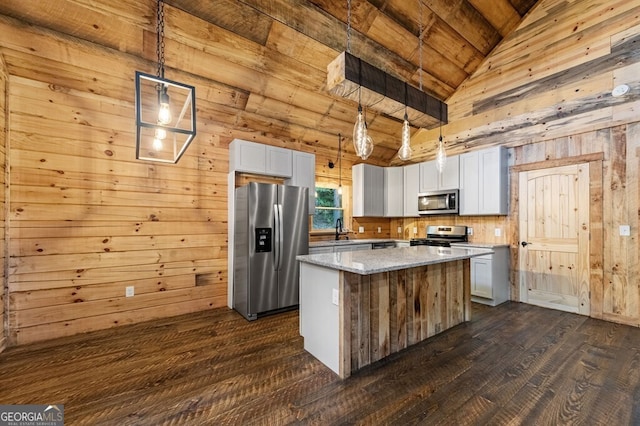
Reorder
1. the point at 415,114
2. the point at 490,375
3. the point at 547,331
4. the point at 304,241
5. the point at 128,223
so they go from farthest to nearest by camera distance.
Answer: the point at 304,241 → the point at 128,223 → the point at 547,331 → the point at 415,114 → the point at 490,375

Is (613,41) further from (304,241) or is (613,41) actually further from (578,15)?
(304,241)

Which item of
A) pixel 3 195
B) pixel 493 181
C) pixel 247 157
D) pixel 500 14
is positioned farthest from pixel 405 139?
pixel 3 195

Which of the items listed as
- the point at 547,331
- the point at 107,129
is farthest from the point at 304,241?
the point at 547,331

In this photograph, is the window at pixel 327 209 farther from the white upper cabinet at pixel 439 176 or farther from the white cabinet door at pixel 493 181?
the white cabinet door at pixel 493 181

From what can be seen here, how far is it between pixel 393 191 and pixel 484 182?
1.71 metres

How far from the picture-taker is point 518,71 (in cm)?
430

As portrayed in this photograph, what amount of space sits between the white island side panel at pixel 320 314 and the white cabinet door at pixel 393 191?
3.37 meters

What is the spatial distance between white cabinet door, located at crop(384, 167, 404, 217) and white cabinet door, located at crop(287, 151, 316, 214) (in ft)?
6.18

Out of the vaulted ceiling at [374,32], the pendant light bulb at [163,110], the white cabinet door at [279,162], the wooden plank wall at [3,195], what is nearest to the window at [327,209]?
the white cabinet door at [279,162]

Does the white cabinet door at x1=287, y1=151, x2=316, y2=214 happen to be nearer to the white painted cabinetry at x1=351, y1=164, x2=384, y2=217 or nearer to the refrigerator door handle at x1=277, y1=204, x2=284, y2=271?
the refrigerator door handle at x1=277, y1=204, x2=284, y2=271

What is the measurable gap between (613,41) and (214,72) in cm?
504

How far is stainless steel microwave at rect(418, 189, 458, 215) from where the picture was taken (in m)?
4.71

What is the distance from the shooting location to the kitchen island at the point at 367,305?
2.24m

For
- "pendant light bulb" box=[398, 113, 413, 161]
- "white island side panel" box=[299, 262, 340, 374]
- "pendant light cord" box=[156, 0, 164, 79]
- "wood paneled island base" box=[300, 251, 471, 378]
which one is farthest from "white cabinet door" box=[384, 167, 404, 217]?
"pendant light cord" box=[156, 0, 164, 79]
